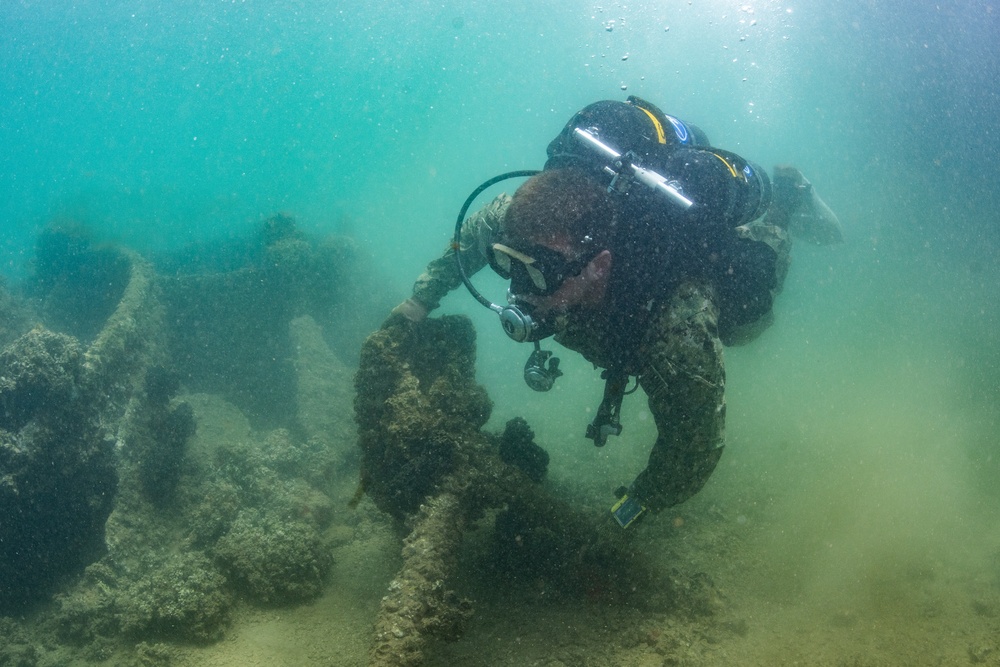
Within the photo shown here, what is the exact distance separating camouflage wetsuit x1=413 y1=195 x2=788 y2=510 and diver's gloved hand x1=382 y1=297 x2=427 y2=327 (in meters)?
1.75

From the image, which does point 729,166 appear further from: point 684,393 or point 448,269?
point 448,269

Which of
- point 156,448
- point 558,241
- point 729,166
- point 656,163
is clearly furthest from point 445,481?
point 156,448

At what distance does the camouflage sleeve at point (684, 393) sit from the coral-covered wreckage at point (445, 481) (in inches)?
26.0

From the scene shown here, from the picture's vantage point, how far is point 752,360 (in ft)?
86.9

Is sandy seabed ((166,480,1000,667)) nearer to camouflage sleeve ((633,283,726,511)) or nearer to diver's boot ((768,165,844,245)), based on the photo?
camouflage sleeve ((633,283,726,511))

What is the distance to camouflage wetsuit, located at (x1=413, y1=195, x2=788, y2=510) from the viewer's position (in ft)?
11.0

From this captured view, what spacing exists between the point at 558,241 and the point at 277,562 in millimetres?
3462

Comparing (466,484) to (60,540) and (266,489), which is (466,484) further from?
(60,540)

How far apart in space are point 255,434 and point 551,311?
306 inches

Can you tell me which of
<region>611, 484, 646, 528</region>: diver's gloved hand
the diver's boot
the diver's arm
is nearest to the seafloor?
<region>611, 484, 646, 528</region>: diver's gloved hand

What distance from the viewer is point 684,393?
3391 millimetres

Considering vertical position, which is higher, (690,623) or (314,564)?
(690,623)

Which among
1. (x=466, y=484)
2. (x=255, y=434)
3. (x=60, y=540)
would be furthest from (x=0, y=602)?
(x=466, y=484)

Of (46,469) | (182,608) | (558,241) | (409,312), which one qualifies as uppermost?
(558,241)
